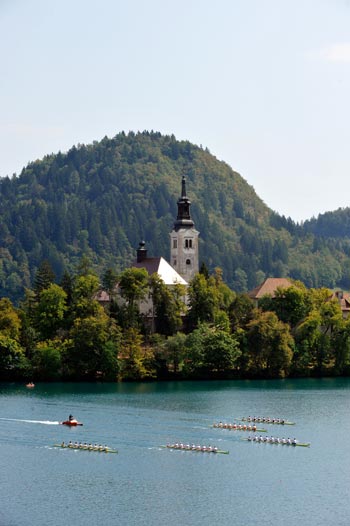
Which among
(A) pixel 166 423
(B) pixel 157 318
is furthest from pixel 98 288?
(A) pixel 166 423

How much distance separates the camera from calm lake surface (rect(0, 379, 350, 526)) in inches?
3027

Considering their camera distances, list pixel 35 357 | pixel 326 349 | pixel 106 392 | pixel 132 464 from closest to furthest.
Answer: pixel 132 464
pixel 106 392
pixel 35 357
pixel 326 349

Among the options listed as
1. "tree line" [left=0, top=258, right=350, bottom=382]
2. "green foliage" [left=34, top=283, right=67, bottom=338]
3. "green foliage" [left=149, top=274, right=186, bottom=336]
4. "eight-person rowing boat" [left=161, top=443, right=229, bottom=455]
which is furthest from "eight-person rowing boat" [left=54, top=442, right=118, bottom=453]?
"green foliage" [left=149, top=274, right=186, bottom=336]

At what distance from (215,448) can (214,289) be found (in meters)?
65.4

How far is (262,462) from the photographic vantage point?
92375mm

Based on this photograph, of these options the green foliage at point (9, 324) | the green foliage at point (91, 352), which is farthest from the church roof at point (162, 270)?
the green foliage at point (9, 324)

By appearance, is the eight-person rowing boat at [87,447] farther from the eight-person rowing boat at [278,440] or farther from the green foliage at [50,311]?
the green foliage at [50,311]

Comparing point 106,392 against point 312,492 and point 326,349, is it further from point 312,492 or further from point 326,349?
point 312,492

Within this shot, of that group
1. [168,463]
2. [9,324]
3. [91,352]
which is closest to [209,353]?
[91,352]

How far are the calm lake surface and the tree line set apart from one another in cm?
1261

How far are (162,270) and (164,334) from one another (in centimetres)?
1580

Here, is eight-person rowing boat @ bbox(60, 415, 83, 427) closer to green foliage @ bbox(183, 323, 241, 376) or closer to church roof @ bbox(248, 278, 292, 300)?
green foliage @ bbox(183, 323, 241, 376)

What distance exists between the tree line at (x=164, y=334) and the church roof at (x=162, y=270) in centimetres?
371

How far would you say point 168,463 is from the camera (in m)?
91.5
